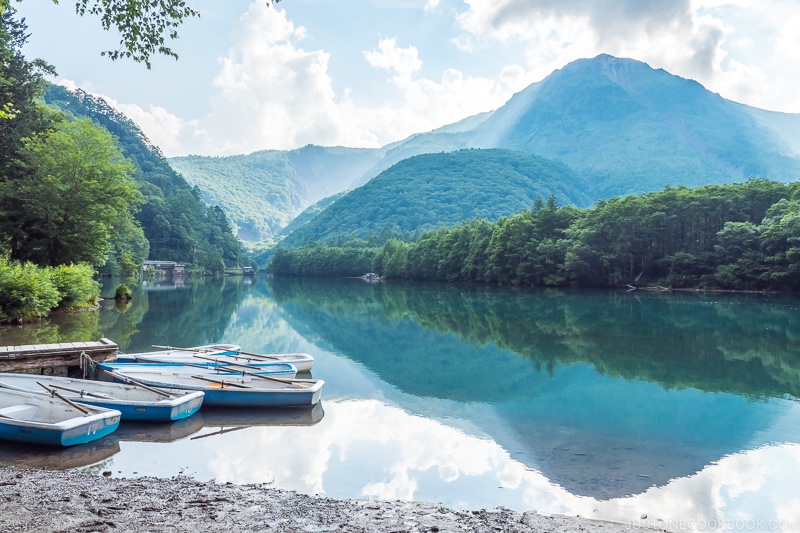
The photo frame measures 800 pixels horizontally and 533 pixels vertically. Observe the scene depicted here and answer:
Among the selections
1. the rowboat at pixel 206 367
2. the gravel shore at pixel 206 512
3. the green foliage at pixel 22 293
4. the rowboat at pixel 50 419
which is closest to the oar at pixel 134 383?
the rowboat at pixel 206 367

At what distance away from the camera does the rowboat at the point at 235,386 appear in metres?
13.4

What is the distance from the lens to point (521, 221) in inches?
3312

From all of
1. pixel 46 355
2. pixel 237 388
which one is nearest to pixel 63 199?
pixel 46 355

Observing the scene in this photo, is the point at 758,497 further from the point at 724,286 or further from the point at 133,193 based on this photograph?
the point at 724,286

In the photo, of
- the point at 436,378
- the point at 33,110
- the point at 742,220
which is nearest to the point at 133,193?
the point at 33,110

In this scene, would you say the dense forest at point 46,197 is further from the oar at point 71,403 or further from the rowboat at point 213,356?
the oar at point 71,403

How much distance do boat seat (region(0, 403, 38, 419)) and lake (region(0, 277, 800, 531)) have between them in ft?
2.09

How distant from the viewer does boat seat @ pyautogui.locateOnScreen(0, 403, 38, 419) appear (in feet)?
34.2

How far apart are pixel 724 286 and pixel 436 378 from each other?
56995 mm

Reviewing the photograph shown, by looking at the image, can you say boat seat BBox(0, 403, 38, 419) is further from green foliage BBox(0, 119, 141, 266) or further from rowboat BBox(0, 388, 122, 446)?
green foliage BBox(0, 119, 141, 266)

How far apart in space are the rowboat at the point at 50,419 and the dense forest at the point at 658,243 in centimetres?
6183

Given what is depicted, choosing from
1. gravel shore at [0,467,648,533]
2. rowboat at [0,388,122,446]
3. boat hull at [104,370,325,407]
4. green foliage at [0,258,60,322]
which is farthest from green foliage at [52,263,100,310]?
gravel shore at [0,467,648,533]

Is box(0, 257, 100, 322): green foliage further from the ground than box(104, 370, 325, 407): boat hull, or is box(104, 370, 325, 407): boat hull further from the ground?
box(0, 257, 100, 322): green foliage

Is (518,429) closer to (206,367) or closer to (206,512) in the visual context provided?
(206,512)
